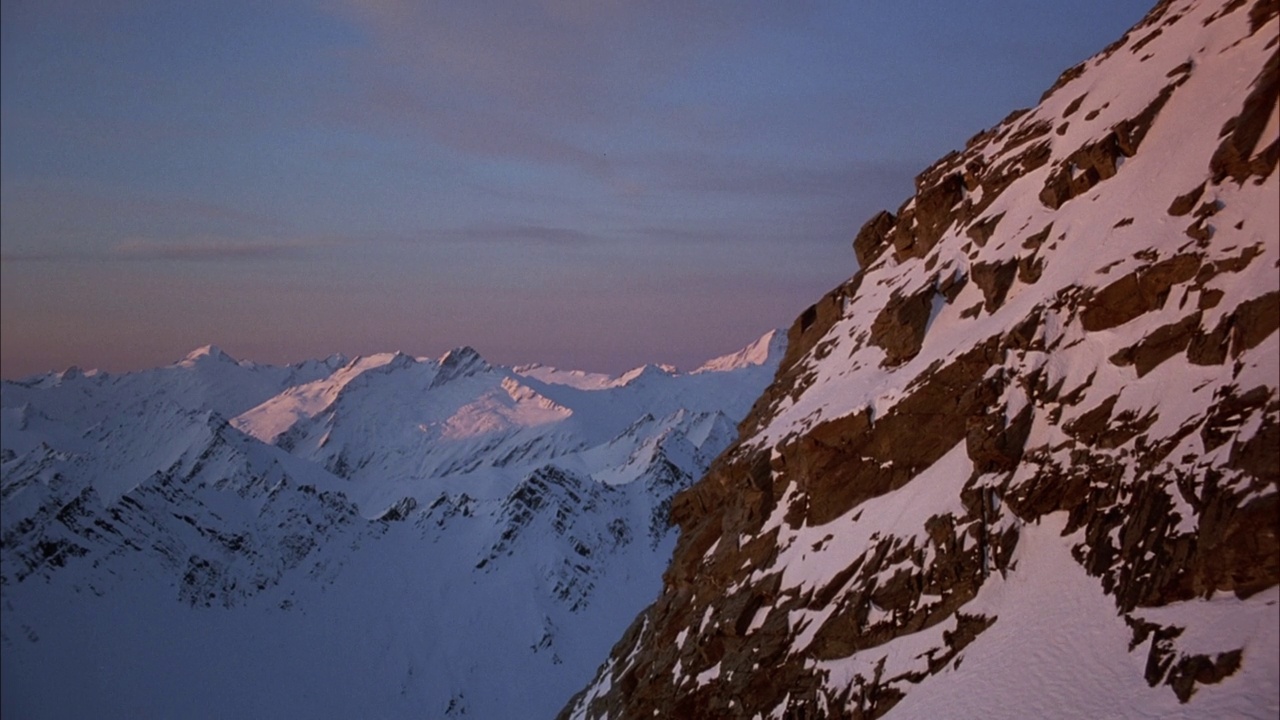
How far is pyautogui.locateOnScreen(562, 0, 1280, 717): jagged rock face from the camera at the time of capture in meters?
21.9

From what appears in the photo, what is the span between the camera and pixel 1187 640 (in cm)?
2066

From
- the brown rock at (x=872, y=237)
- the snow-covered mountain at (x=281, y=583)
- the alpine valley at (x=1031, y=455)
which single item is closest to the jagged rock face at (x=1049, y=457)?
the alpine valley at (x=1031, y=455)

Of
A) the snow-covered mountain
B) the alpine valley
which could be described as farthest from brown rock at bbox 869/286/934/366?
the snow-covered mountain

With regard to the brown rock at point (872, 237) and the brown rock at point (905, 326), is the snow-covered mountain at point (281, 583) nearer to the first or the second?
the brown rock at point (905, 326)

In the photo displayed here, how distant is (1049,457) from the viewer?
28078 mm

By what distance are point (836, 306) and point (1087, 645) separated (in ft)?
97.0

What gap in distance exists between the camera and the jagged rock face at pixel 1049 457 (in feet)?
71.8

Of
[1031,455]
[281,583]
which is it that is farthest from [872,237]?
[281,583]

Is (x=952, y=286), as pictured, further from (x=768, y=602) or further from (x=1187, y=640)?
(x=1187, y=640)

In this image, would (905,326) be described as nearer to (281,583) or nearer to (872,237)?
(872,237)

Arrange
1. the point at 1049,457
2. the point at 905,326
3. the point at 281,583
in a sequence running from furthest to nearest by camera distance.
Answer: the point at 281,583 < the point at 905,326 < the point at 1049,457

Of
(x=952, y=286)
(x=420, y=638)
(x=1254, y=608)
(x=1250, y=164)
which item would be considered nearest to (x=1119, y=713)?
(x=1254, y=608)

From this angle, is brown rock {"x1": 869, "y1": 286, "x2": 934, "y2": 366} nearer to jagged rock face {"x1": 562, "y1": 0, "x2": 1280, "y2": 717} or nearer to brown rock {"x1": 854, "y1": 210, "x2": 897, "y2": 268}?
jagged rock face {"x1": 562, "y1": 0, "x2": 1280, "y2": 717}

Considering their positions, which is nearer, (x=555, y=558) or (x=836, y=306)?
(x=836, y=306)
